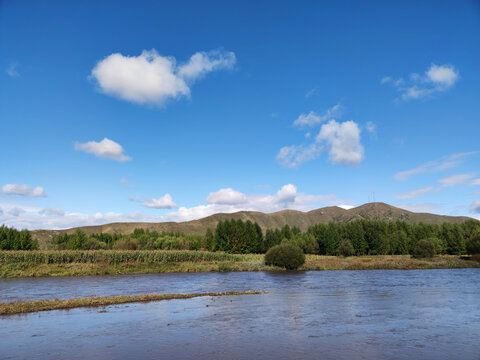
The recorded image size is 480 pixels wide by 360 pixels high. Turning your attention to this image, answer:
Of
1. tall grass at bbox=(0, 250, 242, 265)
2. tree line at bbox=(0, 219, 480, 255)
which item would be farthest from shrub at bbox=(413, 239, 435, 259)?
tall grass at bbox=(0, 250, 242, 265)

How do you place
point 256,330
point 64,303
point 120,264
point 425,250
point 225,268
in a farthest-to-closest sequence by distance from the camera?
point 425,250 → point 225,268 → point 120,264 → point 64,303 → point 256,330

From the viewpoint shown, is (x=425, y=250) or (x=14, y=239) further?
(x=14, y=239)

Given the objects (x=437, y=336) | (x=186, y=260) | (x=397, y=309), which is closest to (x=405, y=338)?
(x=437, y=336)

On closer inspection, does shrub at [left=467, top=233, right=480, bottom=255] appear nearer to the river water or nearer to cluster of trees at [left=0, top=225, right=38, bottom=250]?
the river water

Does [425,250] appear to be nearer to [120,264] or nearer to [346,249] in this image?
[346,249]

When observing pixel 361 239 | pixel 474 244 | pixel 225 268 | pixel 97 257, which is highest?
pixel 361 239

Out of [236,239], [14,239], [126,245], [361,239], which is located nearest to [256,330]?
[236,239]

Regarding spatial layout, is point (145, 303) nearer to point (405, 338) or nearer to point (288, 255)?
point (405, 338)

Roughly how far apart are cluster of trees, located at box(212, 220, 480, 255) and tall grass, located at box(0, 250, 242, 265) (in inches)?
1929

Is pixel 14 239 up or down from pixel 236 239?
up

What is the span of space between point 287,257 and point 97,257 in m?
38.2

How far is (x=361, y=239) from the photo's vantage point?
13112cm

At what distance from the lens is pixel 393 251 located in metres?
130

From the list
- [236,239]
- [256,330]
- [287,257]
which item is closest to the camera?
[256,330]
